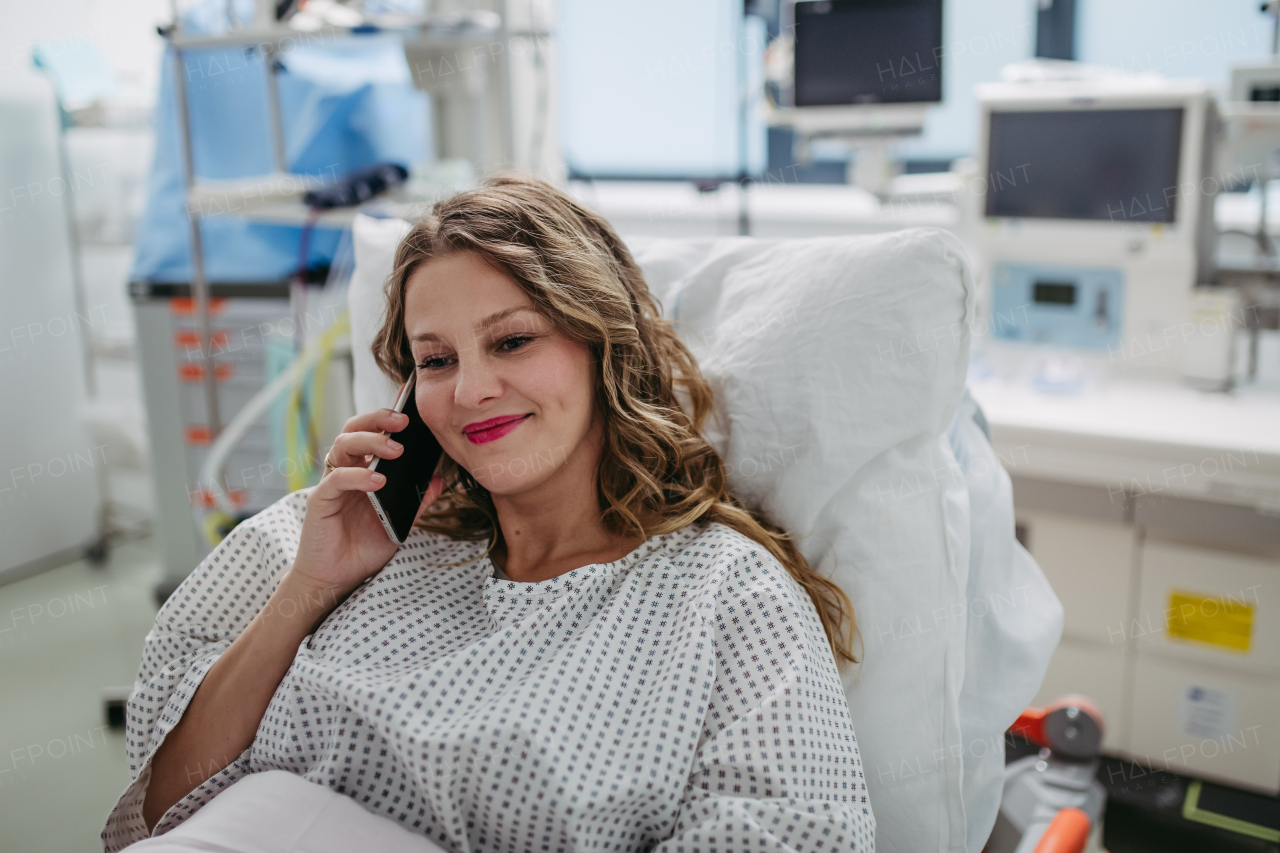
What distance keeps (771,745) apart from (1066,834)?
534mm

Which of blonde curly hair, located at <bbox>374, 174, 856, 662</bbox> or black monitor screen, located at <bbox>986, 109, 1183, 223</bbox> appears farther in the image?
black monitor screen, located at <bbox>986, 109, 1183, 223</bbox>

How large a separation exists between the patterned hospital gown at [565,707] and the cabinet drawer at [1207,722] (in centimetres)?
126

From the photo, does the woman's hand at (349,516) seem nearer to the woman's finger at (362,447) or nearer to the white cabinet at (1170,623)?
the woman's finger at (362,447)

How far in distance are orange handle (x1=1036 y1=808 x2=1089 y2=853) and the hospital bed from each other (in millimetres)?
73

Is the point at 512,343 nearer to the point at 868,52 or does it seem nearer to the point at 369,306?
the point at 369,306

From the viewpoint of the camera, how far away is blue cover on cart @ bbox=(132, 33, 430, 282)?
273 cm

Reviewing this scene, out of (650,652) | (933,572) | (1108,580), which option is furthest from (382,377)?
(1108,580)

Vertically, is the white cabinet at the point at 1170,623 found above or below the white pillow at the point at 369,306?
below

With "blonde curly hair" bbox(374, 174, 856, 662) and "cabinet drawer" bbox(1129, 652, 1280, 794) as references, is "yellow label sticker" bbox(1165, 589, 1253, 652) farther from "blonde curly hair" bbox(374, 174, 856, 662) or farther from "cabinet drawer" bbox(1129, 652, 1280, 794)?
"blonde curly hair" bbox(374, 174, 856, 662)

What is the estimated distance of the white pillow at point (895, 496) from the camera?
115 cm

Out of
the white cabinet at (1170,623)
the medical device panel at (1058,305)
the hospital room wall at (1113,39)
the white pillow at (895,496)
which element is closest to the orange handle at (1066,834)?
the white pillow at (895,496)

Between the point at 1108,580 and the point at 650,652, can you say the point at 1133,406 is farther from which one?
the point at 650,652

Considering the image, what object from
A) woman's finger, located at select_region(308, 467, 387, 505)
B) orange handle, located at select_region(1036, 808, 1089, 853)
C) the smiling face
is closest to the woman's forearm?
woman's finger, located at select_region(308, 467, 387, 505)

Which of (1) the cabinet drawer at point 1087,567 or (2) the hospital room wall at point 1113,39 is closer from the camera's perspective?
(1) the cabinet drawer at point 1087,567
